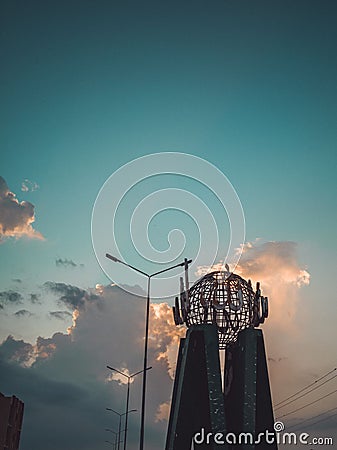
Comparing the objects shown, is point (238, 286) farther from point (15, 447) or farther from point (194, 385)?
point (15, 447)

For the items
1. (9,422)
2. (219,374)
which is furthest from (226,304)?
(9,422)

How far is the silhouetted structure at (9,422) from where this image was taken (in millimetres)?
52781

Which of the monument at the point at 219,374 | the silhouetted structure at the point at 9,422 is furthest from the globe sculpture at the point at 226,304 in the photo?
the silhouetted structure at the point at 9,422

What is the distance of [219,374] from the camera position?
2366cm

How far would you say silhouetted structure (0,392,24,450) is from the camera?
52781mm

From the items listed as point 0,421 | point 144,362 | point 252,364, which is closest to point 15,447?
point 0,421

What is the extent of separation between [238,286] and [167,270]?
4.78 metres

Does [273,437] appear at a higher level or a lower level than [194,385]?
lower

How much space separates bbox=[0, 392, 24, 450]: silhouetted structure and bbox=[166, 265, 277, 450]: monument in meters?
35.0

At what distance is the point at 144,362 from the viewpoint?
2567 centimetres

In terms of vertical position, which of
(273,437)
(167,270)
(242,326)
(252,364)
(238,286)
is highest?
(167,270)

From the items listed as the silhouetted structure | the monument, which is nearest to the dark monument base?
the monument

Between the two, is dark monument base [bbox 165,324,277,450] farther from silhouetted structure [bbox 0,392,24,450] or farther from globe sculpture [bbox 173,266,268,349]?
silhouetted structure [bbox 0,392,24,450]

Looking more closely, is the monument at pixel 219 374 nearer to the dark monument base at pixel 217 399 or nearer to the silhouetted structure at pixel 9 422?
the dark monument base at pixel 217 399
